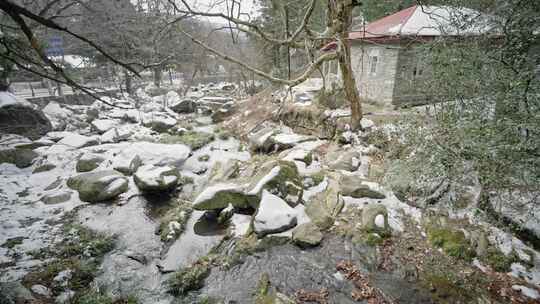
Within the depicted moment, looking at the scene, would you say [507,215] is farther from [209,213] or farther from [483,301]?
[209,213]

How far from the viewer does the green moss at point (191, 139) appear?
11988 millimetres

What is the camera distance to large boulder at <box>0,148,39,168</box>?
9180 mm

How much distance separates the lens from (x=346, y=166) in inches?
291

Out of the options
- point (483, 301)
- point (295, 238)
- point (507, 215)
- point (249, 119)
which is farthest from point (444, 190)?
point (249, 119)

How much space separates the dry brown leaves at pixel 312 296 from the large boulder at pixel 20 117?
11176 millimetres

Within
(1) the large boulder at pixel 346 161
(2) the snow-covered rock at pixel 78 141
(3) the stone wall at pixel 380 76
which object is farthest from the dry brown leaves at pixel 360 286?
(2) the snow-covered rock at pixel 78 141

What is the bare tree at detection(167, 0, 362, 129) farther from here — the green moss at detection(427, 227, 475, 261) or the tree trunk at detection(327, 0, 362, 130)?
the green moss at detection(427, 227, 475, 261)

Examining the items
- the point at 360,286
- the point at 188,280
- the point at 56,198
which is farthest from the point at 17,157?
the point at 360,286

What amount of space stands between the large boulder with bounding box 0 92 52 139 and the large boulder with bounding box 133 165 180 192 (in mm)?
5658

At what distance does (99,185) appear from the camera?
746 centimetres

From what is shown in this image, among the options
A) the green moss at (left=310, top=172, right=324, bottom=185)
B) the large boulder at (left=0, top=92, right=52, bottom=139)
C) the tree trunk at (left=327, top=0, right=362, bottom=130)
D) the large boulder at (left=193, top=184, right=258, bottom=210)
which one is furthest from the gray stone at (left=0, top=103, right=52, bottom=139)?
the tree trunk at (left=327, top=0, right=362, bottom=130)

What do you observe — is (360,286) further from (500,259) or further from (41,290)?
(41,290)

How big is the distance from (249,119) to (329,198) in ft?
30.2

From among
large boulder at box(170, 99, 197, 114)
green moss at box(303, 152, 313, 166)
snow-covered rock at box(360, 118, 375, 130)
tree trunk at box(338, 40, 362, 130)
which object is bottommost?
green moss at box(303, 152, 313, 166)
